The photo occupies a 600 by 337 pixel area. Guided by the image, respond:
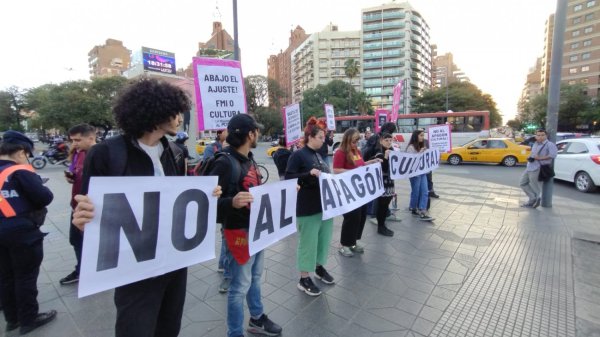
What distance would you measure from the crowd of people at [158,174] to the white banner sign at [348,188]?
108mm

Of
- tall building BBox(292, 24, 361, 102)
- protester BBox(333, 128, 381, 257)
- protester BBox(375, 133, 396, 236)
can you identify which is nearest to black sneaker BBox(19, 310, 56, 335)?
protester BBox(333, 128, 381, 257)

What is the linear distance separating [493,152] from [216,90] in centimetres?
1582

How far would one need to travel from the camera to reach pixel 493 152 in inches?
597

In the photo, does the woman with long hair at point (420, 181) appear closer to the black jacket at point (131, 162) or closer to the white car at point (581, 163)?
the black jacket at point (131, 162)

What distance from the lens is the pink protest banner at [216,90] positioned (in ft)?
11.5

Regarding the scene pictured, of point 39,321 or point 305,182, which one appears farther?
point 305,182

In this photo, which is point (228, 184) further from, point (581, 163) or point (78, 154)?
point (581, 163)

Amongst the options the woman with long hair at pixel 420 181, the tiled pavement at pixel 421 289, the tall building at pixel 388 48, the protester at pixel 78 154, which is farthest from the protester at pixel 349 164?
the tall building at pixel 388 48

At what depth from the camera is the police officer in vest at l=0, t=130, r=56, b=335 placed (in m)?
2.38

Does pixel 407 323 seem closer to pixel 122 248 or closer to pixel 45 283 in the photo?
pixel 122 248

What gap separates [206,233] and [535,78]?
163 meters

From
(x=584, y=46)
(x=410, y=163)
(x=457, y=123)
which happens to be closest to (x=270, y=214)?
(x=410, y=163)

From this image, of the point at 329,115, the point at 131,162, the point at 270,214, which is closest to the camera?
the point at 131,162

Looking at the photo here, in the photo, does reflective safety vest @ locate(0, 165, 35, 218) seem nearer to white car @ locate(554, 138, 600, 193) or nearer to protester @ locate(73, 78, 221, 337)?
protester @ locate(73, 78, 221, 337)
